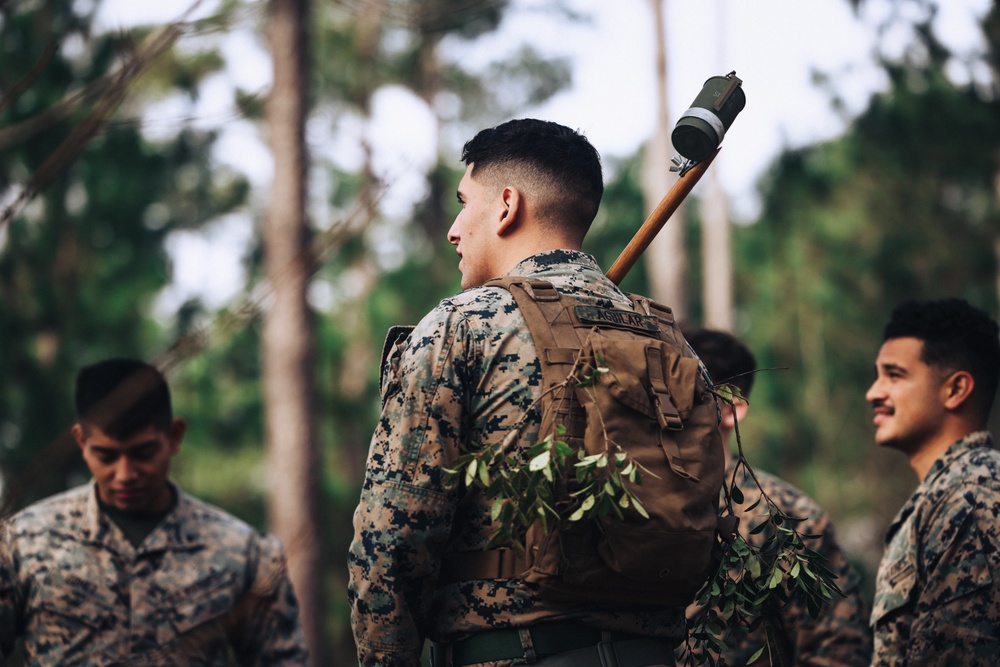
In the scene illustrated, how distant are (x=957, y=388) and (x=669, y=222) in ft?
36.1

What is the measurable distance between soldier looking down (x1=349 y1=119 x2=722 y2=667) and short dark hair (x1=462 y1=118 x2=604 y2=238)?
255 millimetres

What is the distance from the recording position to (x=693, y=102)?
3238 millimetres

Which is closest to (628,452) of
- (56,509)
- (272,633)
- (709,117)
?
(709,117)

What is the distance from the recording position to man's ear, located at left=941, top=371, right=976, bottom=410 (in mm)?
4410

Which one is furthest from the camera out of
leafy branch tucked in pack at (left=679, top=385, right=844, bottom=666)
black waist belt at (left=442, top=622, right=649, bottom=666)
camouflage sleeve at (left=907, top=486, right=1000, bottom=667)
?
camouflage sleeve at (left=907, top=486, right=1000, bottom=667)

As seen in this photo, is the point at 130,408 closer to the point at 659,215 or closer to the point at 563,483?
the point at 659,215

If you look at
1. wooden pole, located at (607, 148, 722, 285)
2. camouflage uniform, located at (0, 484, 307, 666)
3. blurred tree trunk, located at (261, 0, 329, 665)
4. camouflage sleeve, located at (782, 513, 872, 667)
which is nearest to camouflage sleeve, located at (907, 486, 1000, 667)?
camouflage sleeve, located at (782, 513, 872, 667)

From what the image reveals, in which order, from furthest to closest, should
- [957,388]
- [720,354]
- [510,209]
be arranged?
1. [720,354]
2. [957,388]
3. [510,209]

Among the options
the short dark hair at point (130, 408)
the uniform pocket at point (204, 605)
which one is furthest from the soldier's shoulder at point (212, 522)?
the short dark hair at point (130, 408)

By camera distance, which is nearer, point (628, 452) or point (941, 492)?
point (628, 452)

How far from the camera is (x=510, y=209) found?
309 centimetres

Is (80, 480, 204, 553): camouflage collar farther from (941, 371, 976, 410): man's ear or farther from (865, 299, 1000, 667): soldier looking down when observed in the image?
(941, 371, 976, 410): man's ear

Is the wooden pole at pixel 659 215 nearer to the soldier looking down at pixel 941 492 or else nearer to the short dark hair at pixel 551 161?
the short dark hair at pixel 551 161

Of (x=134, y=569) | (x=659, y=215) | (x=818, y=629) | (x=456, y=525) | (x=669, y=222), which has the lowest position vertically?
(x=818, y=629)
